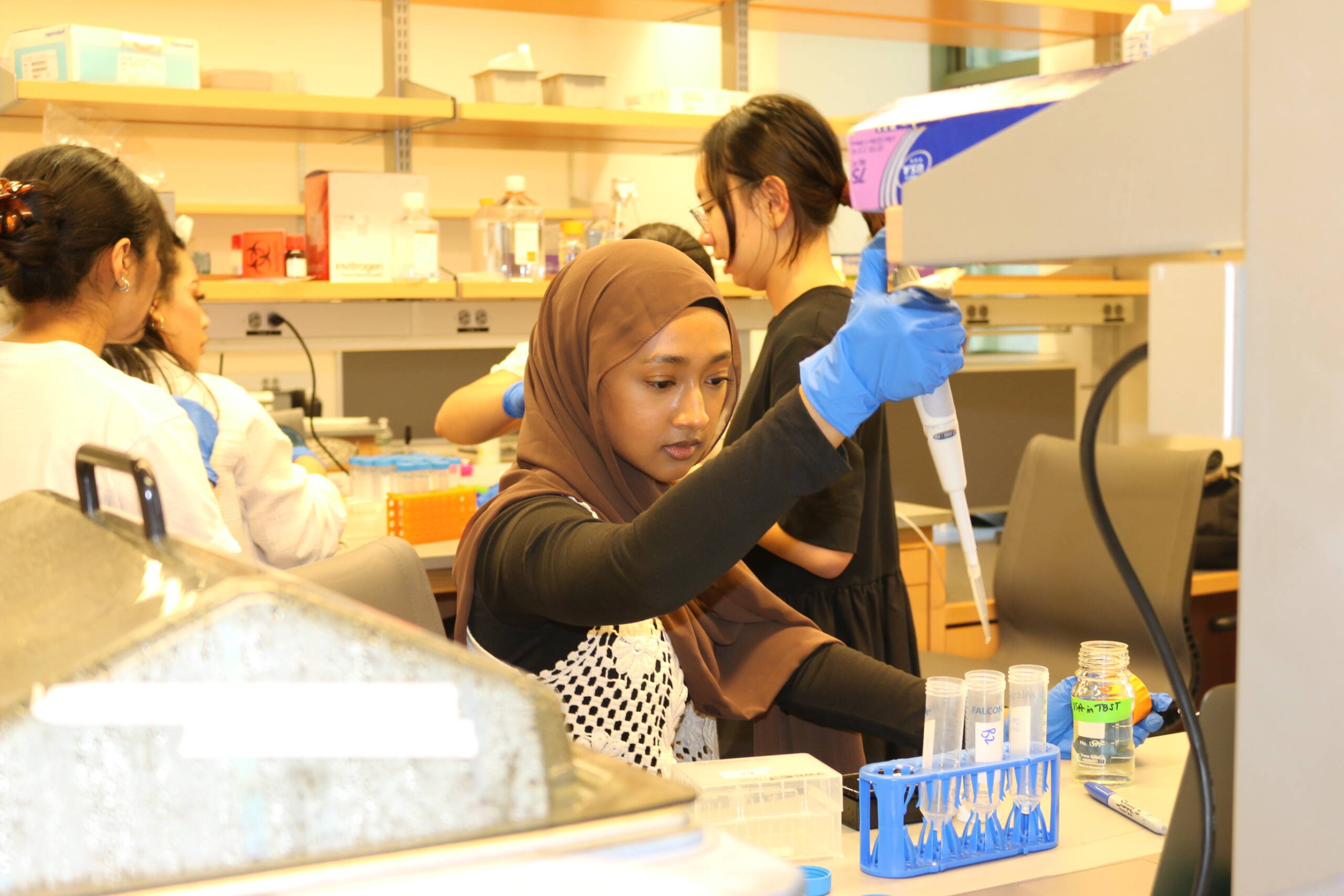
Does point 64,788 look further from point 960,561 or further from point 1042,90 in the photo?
point 960,561

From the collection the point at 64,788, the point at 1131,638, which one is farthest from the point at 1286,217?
the point at 1131,638

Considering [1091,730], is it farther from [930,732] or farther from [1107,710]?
[930,732]

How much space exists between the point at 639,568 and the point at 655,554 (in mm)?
Answer: 21

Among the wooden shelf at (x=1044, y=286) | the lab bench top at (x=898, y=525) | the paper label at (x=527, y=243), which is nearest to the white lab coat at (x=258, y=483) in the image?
the lab bench top at (x=898, y=525)

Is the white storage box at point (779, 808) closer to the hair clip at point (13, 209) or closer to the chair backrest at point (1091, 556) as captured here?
the hair clip at point (13, 209)

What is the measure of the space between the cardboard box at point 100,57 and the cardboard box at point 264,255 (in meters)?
0.39

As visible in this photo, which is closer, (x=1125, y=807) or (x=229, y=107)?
(x=1125, y=807)

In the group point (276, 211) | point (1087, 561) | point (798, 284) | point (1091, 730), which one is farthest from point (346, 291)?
point (276, 211)

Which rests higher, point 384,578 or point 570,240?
point 570,240

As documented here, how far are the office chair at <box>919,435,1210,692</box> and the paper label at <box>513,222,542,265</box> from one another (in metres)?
1.35

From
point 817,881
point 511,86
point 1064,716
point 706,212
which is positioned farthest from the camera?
point 511,86

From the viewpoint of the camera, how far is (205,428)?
1.94m

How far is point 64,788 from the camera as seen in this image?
464 mm

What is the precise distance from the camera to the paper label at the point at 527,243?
128 inches
